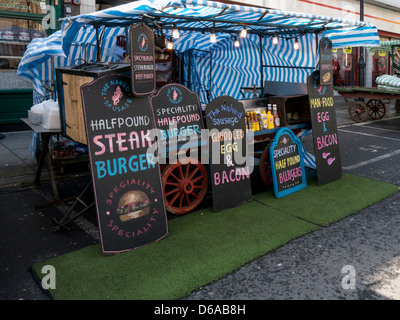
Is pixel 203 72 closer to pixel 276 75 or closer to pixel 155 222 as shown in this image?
pixel 276 75

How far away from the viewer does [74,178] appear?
6.61 metres

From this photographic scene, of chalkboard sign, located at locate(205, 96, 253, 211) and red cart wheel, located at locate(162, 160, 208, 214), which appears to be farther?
chalkboard sign, located at locate(205, 96, 253, 211)

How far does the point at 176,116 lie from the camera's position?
16.0ft

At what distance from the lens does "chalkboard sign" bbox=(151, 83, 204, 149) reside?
4.75 m

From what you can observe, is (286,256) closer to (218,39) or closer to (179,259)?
(179,259)

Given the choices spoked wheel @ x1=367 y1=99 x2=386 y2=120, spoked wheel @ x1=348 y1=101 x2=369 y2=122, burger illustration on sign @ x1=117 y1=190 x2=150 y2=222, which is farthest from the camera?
spoked wheel @ x1=367 y1=99 x2=386 y2=120

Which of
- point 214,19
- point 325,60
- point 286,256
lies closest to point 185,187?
point 286,256

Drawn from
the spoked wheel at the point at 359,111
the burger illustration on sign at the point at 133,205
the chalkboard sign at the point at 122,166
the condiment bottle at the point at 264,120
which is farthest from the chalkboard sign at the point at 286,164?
the spoked wheel at the point at 359,111

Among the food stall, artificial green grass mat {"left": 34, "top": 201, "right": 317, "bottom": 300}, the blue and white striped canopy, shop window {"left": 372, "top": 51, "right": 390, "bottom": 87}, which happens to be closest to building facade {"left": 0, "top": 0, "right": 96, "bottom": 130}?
the blue and white striped canopy

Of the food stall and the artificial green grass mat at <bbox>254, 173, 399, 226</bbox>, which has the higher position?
the food stall

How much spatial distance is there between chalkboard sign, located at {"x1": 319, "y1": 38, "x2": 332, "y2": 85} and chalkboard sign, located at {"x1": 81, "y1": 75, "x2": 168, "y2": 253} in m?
3.14

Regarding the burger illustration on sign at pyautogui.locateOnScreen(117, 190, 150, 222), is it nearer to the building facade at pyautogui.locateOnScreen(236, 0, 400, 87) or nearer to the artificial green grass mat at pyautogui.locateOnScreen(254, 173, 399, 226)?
the artificial green grass mat at pyautogui.locateOnScreen(254, 173, 399, 226)
